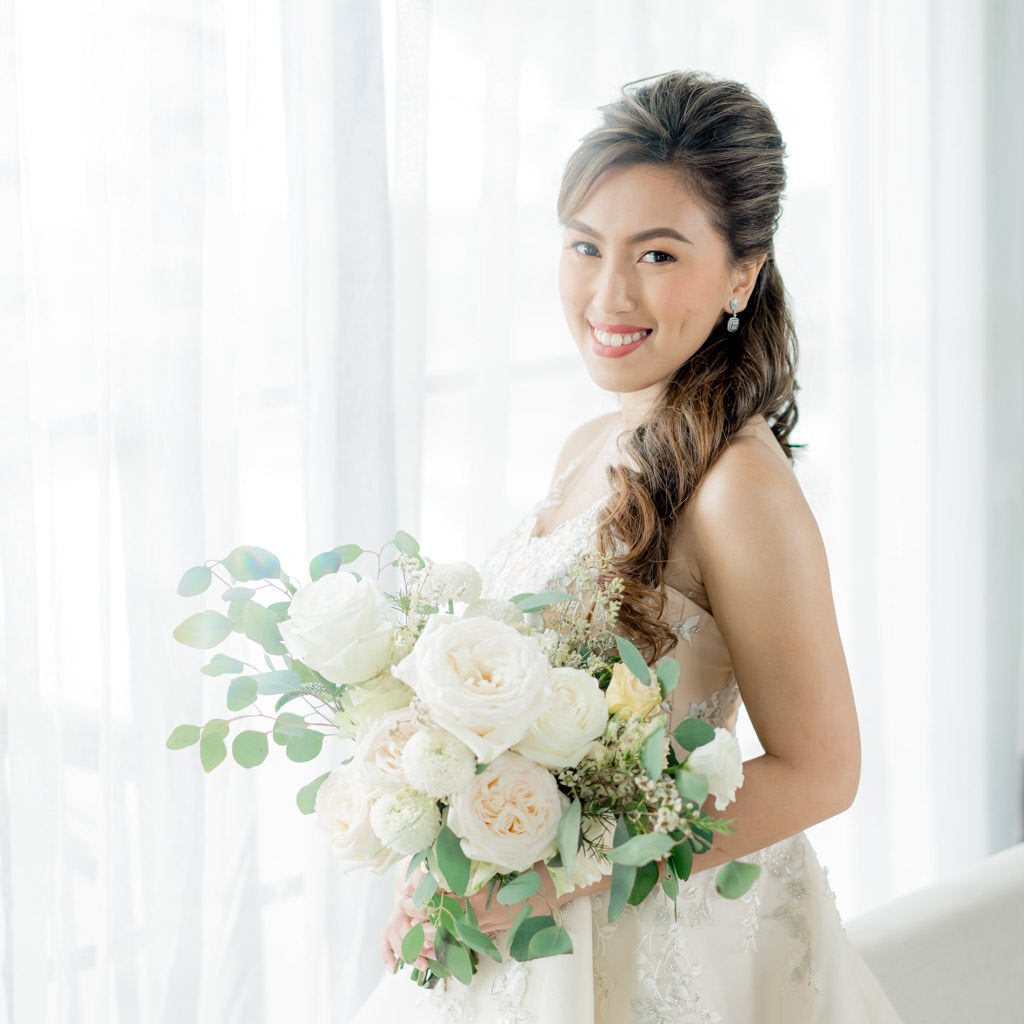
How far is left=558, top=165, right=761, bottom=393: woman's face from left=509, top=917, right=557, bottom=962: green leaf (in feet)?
2.12

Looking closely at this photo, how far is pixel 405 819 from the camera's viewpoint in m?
0.86

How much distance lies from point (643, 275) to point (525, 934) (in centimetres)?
75

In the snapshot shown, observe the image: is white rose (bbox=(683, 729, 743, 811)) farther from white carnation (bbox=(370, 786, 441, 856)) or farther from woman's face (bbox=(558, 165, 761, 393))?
woman's face (bbox=(558, 165, 761, 393))

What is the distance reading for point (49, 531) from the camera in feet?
4.18

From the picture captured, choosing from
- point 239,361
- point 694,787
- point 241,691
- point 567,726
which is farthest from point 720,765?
point 239,361

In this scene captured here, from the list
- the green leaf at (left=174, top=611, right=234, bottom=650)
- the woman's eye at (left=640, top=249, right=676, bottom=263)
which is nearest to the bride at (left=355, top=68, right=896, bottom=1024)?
the woman's eye at (left=640, top=249, right=676, bottom=263)

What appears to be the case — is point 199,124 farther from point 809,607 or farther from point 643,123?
point 809,607

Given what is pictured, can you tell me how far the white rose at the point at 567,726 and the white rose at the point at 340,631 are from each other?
158 millimetres

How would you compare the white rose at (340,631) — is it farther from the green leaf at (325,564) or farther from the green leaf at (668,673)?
the green leaf at (668,673)

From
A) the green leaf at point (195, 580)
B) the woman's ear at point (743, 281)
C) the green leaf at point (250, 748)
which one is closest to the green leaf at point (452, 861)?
the green leaf at point (250, 748)

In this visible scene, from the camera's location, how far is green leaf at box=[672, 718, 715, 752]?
869 millimetres

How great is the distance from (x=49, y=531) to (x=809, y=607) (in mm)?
943

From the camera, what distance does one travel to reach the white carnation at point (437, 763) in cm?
83

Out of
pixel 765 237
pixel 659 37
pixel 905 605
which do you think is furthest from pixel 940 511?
pixel 765 237
